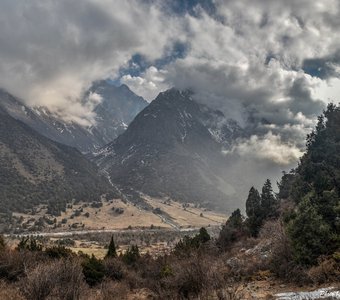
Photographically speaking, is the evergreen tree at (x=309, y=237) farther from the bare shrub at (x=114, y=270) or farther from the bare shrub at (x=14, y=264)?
the bare shrub at (x=14, y=264)

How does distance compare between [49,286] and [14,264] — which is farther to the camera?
[14,264]

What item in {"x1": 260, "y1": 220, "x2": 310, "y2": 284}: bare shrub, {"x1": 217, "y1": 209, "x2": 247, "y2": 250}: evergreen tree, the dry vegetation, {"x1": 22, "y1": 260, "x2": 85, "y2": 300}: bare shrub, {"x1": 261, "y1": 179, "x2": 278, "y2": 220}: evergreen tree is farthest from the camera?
{"x1": 261, "y1": 179, "x2": 278, "y2": 220}: evergreen tree

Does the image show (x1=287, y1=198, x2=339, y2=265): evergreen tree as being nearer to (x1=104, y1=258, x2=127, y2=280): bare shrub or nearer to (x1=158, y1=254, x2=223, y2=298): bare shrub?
(x1=158, y1=254, x2=223, y2=298): bare shrub

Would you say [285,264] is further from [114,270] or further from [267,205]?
[267,205]

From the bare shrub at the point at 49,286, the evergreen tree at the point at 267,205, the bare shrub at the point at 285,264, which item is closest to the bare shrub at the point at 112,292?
the bare shrub at the point at 49,286

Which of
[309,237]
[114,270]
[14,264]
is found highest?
[309,237]

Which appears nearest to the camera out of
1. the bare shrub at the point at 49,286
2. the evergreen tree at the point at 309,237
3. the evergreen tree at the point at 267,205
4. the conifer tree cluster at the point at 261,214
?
the bare shrub at the point at 49,286

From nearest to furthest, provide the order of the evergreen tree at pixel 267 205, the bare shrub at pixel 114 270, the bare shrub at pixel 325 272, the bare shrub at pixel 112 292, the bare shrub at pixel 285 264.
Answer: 1. the bare shrub at pixel 112 292
2. the bare shrub at pixel 325 272
3. the bare shrub at pixel 285 264
4. the bare shrub at pixel 114 270
5. the evergreen tree at pixel 267 205

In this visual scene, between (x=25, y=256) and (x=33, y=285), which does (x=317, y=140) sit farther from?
(x=33, y=285)

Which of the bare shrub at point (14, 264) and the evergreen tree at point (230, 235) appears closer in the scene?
the bare shrub at point (14, 264)

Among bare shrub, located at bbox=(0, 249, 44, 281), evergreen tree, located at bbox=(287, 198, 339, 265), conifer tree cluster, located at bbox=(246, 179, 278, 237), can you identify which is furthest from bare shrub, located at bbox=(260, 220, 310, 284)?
conifer tree cluster, located at bbox=(246, 179, 278, 237)

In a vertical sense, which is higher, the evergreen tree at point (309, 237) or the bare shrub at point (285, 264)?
the evergreen tree at point (309, 237)

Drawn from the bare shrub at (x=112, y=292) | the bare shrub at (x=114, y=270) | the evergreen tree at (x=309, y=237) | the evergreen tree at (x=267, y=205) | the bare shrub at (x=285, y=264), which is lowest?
the bare shrub at (x=114, y=270)

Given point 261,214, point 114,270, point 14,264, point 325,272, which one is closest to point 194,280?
point 325,272
